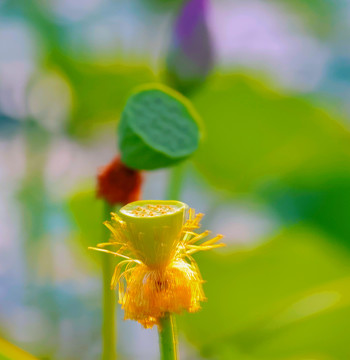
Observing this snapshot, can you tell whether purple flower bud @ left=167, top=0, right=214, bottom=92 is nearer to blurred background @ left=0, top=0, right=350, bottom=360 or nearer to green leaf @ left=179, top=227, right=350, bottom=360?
blurred background @ left=0, top=0, right=350, bottom=360

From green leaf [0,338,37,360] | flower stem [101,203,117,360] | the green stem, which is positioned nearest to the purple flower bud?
the green stem

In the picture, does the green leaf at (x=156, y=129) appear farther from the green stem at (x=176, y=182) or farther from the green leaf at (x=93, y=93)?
the green leaf at (x=93, y=93)

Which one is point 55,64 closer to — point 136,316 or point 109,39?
point 109,39

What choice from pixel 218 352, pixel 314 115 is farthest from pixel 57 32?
pixel 218 352

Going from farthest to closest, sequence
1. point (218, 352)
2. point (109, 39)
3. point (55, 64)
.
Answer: point (109, 39)
point (55, 64)
point (218, 352)

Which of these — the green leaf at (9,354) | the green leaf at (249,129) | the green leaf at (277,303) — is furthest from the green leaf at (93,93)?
the green leaf at (9,354)

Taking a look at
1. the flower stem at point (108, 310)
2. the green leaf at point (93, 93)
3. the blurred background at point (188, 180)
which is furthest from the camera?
the green leaf at point (93, 93)

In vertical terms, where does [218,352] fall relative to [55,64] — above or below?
below
